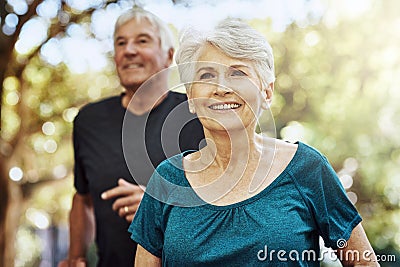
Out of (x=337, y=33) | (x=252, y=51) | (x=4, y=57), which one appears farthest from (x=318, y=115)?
(x=4, y=57)

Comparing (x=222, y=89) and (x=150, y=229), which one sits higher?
(x=222, y=89)

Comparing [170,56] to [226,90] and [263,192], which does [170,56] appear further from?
[263,192]

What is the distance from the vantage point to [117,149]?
1.75 meters

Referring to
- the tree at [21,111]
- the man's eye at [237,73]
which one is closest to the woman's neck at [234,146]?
the man's eye at [237,73]

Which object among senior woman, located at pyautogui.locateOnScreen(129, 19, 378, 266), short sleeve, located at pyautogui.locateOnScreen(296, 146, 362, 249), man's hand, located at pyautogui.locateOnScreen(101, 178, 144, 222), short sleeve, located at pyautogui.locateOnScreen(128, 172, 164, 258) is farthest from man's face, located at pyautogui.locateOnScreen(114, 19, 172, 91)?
short sleeve, located at pyautogui.locateOnScreen(296, 146, 362, 249)

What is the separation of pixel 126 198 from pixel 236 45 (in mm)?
677

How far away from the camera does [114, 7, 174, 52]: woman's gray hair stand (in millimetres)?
1740

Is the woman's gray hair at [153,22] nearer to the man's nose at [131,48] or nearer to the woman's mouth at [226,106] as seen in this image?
the man's nose at [131,48]

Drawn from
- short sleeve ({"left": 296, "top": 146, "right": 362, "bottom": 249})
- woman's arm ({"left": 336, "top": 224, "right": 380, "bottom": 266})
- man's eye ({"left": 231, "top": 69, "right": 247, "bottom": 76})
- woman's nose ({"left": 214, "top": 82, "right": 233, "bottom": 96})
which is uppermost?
man's eye ({"left": 231, "top": 69, "right": 247, "bottom": 76})

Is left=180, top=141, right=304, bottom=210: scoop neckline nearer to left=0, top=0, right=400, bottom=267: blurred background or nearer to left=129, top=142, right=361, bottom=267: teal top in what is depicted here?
left=129, top=142, right=361, bottom=267: teal top

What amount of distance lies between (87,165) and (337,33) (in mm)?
884

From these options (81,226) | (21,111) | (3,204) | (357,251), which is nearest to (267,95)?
(357,251)

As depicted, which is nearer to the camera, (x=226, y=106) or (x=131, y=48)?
(x=226, y=106)

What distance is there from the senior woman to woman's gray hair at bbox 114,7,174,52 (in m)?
0.45
